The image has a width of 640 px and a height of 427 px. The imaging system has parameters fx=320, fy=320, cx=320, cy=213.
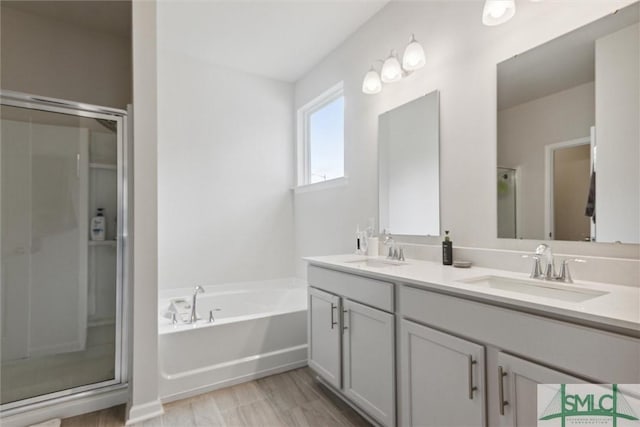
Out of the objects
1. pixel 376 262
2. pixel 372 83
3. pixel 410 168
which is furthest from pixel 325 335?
pixel 372 83

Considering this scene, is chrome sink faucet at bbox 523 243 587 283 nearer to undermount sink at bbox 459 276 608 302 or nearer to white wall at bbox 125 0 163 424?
undermount sink at bbox 459 276 608 302

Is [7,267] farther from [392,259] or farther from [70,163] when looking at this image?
[392,259]

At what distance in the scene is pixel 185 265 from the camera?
2996mm

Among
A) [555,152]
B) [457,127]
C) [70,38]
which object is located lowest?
[555,152]

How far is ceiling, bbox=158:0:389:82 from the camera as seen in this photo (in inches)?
90.7

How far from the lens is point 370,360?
1.63 metres

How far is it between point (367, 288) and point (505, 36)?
4.72 feet

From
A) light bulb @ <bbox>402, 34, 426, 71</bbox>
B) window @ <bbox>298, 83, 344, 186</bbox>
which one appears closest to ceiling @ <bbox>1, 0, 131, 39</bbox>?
window @ <bbox>298, 83, 344, 186</bbox>

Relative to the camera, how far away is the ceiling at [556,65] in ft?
4.14

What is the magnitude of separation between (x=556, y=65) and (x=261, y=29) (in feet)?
6.83

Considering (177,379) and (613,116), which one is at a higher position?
(613,116)

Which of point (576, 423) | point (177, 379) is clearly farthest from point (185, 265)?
point (576, 423)

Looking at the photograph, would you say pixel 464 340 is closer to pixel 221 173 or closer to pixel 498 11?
pixel 498 11

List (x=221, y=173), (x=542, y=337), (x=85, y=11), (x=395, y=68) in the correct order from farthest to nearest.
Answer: (x=221, y=173)
(x=85, y=11)
(x=395, y=68)
(x=542, y=337)
